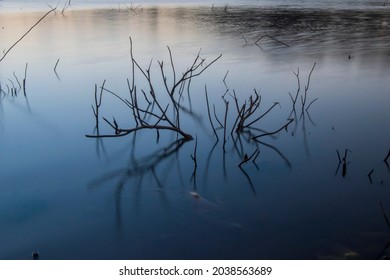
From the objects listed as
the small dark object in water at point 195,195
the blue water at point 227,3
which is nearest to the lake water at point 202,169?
the small dark object in water at point 195,195

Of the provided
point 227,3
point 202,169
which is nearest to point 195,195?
point 202,169

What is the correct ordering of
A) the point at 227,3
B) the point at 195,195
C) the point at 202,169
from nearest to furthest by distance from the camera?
the point at 195,195, the point at 202,169, the point at 227,3

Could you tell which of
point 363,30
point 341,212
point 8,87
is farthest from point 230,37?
point 341,212

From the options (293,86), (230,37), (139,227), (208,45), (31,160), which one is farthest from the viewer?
(230,37)

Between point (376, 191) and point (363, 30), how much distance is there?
31.5 feet

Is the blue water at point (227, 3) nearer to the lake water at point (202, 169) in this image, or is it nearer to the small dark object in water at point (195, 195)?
the lake water at point (202, 169)

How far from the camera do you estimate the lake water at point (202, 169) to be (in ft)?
9.71

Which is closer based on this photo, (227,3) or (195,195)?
(195,195)

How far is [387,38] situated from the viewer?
10742 millimetres

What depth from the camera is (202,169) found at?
405 centimetres

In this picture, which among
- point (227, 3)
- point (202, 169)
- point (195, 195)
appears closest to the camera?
point (195, 195)

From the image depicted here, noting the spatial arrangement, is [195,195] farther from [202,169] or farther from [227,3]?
[227,3]
